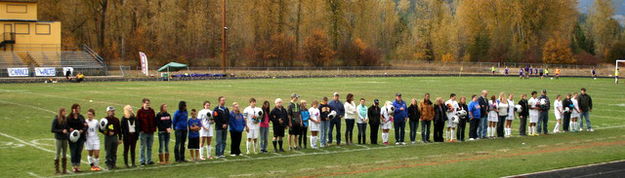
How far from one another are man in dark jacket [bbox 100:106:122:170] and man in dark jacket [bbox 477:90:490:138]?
37.9 ft

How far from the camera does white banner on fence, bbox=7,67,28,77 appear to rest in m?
62.8

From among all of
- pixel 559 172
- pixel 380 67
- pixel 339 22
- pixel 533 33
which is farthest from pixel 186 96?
pixel 533 33

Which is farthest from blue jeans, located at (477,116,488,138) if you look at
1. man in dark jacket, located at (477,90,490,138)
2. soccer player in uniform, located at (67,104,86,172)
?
soccer player in uniform, located at (67,104,86,172)

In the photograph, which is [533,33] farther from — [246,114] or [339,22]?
[246,114]

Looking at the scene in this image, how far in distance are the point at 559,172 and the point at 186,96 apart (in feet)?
98.2

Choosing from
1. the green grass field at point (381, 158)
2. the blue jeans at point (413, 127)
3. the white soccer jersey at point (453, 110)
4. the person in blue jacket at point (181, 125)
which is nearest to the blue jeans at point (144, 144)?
the green grass field at point (381, 158)

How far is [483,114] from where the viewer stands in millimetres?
21891

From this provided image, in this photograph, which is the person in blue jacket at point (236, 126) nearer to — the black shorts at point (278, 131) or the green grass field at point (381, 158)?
the green grass field at point (381, 158)

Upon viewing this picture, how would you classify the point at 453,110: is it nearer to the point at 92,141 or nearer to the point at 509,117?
the point at 509,117

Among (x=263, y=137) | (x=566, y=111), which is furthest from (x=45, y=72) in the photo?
(x=566, y=111)

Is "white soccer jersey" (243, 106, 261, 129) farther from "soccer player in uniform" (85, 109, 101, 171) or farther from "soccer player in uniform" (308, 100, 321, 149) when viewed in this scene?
"soccer player in uniform" (85, 109, 101, 171)

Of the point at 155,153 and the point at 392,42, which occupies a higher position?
the point at 392,42

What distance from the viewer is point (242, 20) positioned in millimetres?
100875

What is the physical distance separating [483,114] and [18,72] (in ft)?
174
